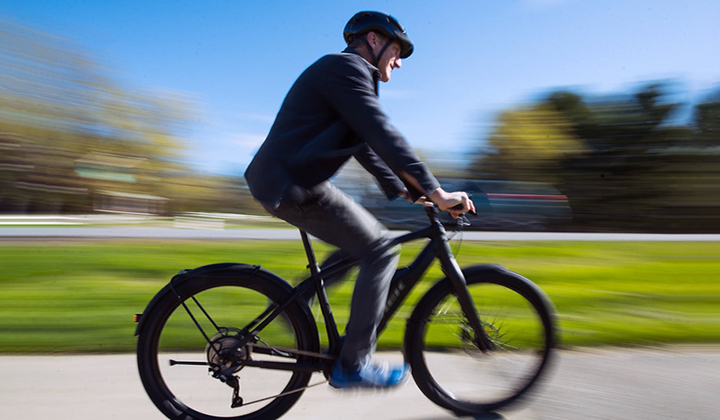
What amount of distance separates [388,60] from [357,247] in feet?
2.69

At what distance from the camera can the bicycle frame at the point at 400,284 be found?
2490 millimetres

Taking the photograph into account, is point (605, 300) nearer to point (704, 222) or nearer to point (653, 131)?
point (704, 222)

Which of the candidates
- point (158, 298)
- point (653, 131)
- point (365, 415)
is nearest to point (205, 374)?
point (158, 298)

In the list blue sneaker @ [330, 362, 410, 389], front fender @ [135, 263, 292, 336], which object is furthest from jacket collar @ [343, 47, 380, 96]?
blue sneaker @ [330, 362, 410, 389]

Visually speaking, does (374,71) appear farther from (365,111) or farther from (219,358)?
(219,358)

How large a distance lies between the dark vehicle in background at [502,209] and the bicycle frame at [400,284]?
45.9 feet

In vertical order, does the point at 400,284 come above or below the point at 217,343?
above

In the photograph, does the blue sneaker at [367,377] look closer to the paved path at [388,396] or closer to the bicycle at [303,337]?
the bicycle at [303,337]

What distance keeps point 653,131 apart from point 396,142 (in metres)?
24.0

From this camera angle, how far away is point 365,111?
2305 mm

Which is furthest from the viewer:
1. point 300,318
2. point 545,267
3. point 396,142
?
point 545,267

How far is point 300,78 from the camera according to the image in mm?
2375

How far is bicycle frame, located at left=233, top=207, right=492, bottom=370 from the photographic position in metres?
2.49

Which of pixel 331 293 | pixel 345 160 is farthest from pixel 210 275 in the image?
pixel 345 160
